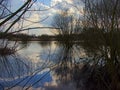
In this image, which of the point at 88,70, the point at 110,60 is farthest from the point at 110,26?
the point at 88,70

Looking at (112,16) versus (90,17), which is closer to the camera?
(112,16)

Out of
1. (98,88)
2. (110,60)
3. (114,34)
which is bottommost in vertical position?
(98,88)

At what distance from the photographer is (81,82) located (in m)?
14.2

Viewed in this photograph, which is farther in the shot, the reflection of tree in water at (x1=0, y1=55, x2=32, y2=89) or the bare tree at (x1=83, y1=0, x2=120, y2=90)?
the bare tree at (x1=83, y1=0, x2=120, y2=90)

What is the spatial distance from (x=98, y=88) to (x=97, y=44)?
190cm

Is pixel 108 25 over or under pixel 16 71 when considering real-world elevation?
over

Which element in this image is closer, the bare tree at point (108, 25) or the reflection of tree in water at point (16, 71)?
the reflection of tree in water at point (16, 71)

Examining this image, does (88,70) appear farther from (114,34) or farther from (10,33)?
(10,33)

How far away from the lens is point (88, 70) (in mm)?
16203

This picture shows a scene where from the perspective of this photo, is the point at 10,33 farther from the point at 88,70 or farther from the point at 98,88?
the point at 88,70

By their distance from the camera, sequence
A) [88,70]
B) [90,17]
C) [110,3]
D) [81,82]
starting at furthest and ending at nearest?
[88,70] < [81,82] < [90,17] < [110,3]

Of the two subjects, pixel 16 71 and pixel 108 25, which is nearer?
pixel 16 71

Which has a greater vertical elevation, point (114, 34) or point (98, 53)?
point (114, 34)

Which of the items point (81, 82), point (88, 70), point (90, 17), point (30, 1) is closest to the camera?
point (30, 1)
